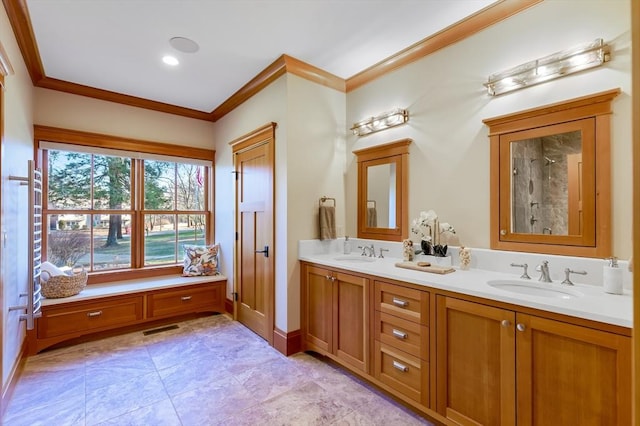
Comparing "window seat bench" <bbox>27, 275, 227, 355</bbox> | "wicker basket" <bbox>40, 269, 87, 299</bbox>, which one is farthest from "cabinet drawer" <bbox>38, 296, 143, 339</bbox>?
"wicker basket" <bbox>40, 269, 87, 299</bbox>

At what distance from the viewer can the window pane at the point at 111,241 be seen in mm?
3658

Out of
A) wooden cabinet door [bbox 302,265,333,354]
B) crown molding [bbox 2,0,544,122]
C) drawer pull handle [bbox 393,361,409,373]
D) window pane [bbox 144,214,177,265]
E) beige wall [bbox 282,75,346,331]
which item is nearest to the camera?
drawer pull handle [bbox 393,361,409,373]

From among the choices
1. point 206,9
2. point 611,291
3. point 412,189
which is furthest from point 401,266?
point 206,9

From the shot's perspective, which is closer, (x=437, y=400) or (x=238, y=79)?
(x=437, y=400)

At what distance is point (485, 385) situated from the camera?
5.38 ft

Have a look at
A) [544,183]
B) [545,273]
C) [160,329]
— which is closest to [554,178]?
[544,183]

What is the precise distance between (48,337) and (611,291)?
4.47 m

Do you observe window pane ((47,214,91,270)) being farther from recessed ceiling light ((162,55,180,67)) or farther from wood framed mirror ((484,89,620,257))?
wood framed mirror ((484,89,620,257))

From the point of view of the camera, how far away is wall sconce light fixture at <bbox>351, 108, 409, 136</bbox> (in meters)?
2.79

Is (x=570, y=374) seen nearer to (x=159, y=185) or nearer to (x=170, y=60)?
(x=170, y=60)

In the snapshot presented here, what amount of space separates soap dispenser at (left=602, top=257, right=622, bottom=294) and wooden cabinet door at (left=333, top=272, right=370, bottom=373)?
1.38m

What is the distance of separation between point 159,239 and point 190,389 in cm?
235

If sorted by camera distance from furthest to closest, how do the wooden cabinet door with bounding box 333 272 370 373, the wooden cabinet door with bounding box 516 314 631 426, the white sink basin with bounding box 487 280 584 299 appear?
the wooden cabinet door with bounding box 333 272 370 373 → the white sink basin with bounding box 487 280 584 299 → the wooden cabinet door with bounding box 516 314 631 426

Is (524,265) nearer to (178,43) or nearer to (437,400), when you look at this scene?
(437,400)
